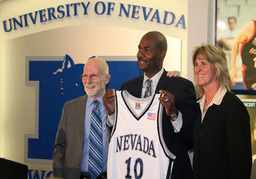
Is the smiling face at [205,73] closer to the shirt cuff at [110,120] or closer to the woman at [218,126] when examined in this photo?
the woman at [218,126]

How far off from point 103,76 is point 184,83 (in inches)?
31.9

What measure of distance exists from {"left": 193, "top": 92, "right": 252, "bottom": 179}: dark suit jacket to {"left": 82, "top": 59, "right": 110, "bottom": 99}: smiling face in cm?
101

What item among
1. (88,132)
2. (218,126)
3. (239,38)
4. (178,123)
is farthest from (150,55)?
(239,38)

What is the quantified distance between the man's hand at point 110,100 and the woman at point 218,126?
619 millimetres

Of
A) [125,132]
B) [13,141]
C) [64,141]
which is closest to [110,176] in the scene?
[125,132]

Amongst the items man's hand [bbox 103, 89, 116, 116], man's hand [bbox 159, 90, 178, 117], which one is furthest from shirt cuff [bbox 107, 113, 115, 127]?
man's hand [bbox 159, 90, 178, 117]

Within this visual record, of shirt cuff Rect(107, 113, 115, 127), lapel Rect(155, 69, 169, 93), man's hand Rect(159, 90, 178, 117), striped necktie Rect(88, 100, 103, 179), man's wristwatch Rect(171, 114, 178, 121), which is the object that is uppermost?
lapel Rect(155, 69, 169, 93)

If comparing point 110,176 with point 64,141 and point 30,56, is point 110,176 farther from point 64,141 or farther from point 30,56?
point 30,56

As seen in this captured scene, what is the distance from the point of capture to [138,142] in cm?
270

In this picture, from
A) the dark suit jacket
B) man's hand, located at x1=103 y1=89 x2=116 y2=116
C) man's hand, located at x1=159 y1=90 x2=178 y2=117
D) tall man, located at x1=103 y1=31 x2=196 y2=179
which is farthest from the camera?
man's hand, located at x1=103 y1=89 x2=116 y2=116

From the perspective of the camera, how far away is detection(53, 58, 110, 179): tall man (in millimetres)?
3062

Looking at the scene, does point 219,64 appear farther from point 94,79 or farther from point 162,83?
point 94,79

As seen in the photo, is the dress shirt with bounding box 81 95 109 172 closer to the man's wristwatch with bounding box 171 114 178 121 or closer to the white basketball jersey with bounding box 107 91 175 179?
the white basketball jersey with bounding box 107 91 175 179

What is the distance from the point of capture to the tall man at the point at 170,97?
2.59 metres
